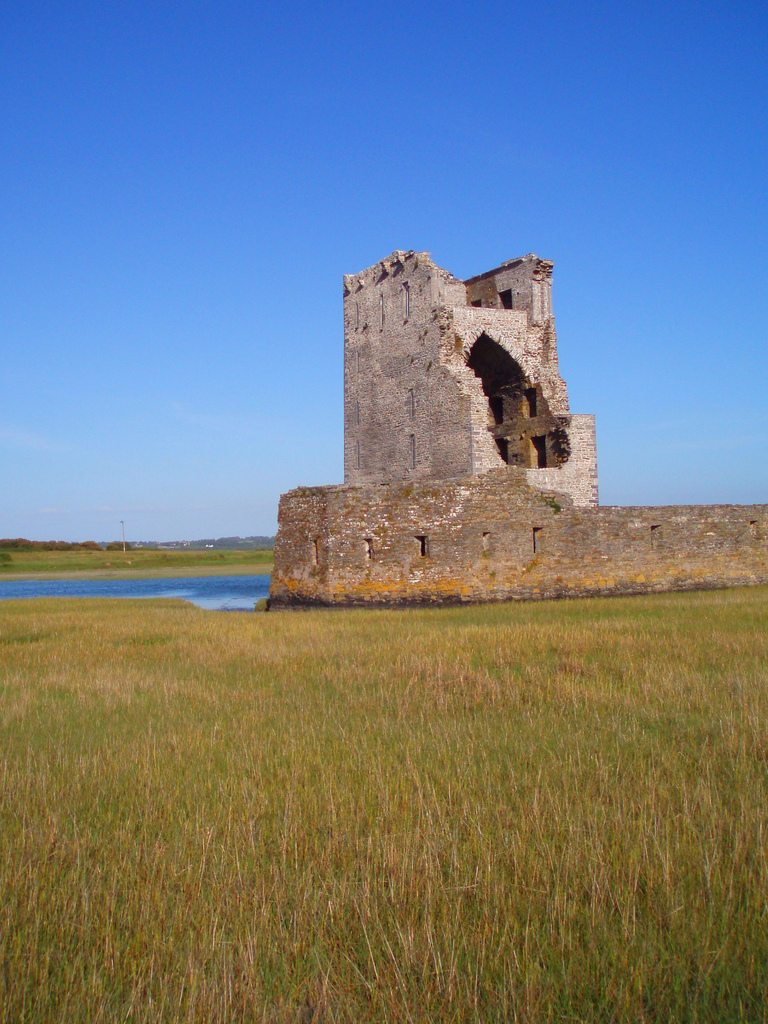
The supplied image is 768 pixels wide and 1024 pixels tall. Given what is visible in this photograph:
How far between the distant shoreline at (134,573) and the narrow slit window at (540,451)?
33.3 metres

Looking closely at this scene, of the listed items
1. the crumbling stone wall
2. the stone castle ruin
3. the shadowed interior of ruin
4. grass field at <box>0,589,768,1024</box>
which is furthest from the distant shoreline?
grass field at <box>0,589,768,1024</box>

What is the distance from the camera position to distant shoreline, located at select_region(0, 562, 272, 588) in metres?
54.7

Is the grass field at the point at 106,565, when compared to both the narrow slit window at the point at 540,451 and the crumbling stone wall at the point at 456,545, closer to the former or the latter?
the narrow slit window at the point at 540,451

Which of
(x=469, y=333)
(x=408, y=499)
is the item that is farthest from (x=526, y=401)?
(x=408, y=499)

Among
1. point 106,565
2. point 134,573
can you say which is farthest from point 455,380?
point 106,565

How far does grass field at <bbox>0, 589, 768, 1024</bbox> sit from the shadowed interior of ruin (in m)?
15.3

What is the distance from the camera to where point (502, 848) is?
3.54m

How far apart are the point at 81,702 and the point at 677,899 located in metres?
5.67

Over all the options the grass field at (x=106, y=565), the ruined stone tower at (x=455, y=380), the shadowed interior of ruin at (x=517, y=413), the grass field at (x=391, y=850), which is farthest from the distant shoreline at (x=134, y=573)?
the grass field at (x=391, y=850)

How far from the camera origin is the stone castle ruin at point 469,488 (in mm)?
19078

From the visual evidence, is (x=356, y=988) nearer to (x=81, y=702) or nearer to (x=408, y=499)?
(x=81, y=702)

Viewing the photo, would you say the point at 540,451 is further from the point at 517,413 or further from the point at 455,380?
the point at 455,380

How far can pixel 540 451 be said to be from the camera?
2378 cm

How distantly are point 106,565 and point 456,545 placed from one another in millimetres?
52666
